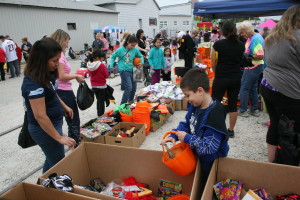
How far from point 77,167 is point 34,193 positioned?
53 centimetres

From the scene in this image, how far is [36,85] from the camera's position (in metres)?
1.76

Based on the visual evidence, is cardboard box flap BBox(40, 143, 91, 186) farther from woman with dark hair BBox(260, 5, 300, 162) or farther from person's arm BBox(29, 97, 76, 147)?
woman with dark hair BBox(260, 5, 300, 162)

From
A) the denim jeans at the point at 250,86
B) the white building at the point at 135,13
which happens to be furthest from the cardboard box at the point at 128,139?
the white building at the point at 135,13

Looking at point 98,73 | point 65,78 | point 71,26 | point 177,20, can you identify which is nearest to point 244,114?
point 98,73

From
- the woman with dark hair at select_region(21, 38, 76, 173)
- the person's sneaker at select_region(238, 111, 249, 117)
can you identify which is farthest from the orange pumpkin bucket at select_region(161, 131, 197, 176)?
the person's sneaker at select_region(238, 111, 249, 117)

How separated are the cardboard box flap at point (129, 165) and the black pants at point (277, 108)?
1.13 metres

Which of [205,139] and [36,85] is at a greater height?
[36,85]

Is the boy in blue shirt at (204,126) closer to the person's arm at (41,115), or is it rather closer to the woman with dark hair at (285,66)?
the woman with dark hair at (285,66)

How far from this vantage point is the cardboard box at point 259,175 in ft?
5.47

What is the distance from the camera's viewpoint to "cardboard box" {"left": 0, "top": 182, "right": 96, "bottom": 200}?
1541 mm

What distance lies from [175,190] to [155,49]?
16.9ft

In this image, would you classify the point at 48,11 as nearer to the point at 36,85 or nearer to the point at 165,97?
the point at 165,97

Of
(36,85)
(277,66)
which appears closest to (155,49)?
(277,66)

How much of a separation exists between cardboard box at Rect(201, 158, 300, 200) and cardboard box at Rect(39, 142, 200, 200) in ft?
1.06
